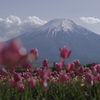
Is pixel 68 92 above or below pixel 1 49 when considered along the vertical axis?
below

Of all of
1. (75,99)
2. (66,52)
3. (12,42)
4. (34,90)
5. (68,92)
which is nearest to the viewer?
(12,42)

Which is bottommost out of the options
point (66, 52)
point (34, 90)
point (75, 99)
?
point (75, 99)

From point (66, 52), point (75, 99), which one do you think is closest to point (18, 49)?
point (66, 52)

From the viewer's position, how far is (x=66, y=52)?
7.78ft

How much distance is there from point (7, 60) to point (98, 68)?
2985mm

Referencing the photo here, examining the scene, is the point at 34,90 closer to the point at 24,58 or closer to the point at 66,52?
the point at 66,52

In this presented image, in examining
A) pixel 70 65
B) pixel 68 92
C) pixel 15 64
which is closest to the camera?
pixel 15 64

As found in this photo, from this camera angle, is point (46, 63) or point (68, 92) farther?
point (68, 92)

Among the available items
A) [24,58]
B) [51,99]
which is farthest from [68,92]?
[24,58]

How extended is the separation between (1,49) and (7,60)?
0.07 meters

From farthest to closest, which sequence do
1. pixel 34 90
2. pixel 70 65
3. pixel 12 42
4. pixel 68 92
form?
pixel 34 90 < pixel 68 92 < pixel 70 65 < pixel 12 42

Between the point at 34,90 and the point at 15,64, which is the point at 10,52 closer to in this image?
the point at 15,64

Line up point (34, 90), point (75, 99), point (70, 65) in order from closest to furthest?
point (70, 65), point (75, 99), point (34, 90)

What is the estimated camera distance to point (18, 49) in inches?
39.3
